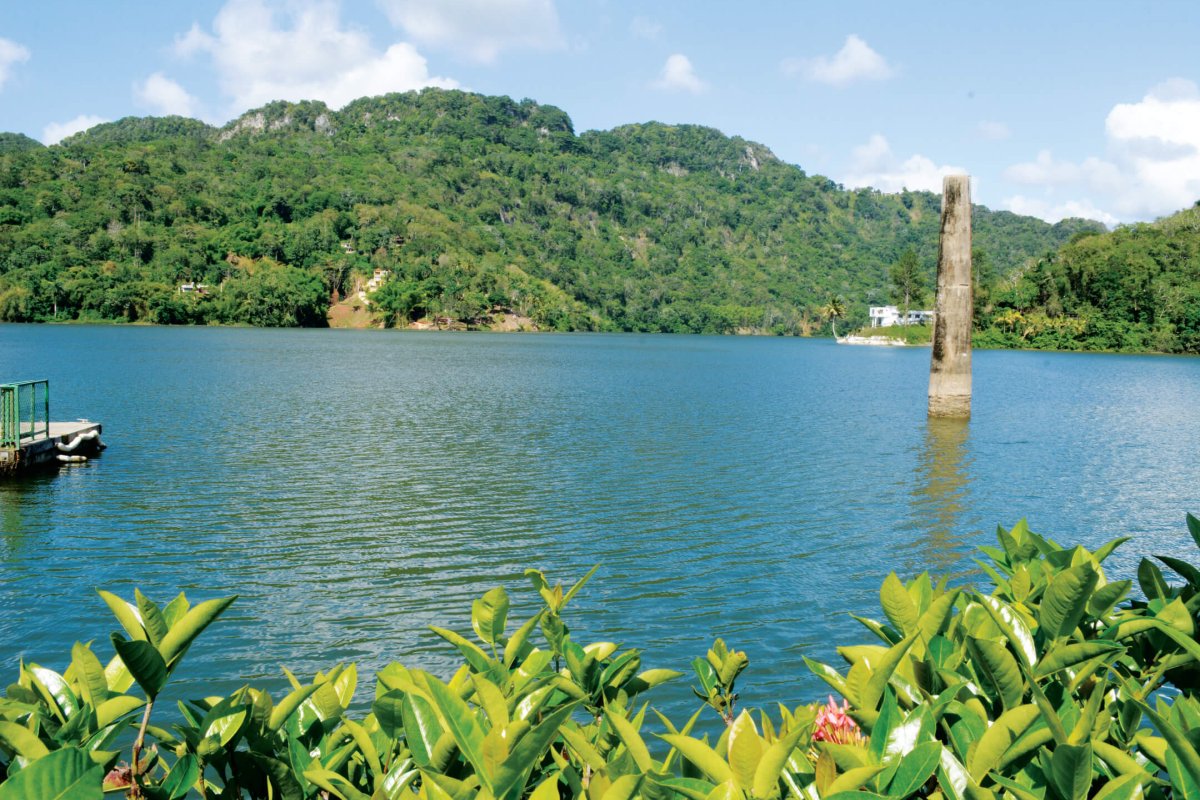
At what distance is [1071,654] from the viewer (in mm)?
2381

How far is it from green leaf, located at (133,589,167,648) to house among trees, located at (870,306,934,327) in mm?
152083

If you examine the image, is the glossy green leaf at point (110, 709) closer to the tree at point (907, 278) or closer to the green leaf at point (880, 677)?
the green leaf at point (880, 677)

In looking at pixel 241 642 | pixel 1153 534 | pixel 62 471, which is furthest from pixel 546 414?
pixel 241 642

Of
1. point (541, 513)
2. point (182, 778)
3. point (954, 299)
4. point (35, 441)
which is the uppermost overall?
point (954, 299)

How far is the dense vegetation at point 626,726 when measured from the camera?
1.64 meters

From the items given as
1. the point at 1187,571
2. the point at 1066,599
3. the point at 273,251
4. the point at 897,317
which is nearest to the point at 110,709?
the point at 1066,599

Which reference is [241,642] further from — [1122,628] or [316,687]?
[1122,628]

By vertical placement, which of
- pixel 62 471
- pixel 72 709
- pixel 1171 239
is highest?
pixel 1171 239

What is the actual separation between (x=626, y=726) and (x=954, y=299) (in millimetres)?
27120

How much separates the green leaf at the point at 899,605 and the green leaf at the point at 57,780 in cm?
202

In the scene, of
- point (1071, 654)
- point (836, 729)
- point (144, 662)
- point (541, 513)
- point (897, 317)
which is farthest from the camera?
point (897, 317)

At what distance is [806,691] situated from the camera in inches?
304

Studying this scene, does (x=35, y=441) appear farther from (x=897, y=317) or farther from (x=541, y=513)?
(x=897, y=317)

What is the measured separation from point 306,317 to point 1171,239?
122 m
